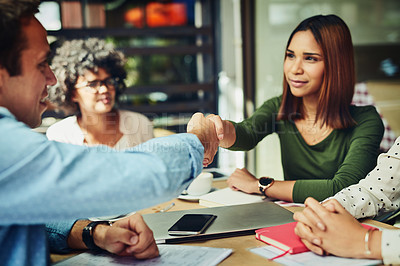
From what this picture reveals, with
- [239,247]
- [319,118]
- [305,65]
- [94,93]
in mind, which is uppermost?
[305,65]

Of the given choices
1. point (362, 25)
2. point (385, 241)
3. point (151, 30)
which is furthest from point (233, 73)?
point (385, 241)

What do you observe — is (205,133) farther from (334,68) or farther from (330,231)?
(334,68)

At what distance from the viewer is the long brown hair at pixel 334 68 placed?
169cm

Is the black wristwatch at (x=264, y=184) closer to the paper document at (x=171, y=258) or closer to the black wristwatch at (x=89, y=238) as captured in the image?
the paper document at (x=171, y=258)

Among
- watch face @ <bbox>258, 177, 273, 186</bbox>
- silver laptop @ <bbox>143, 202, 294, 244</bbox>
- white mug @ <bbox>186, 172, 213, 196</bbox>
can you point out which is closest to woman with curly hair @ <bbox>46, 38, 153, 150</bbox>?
white mug @ <bbox>186, 172, 213, 196</bbox>

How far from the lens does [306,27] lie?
5.72ft

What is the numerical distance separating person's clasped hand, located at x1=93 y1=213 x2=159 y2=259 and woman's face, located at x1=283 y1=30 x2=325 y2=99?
43.2 inches

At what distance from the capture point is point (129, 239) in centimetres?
94

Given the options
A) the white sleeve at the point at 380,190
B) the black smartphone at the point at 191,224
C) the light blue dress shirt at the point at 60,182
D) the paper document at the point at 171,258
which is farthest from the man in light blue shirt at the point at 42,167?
the white sleeve at the point at 380,190

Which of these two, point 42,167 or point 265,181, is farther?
point 265,181

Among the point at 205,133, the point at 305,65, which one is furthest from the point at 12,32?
the point at 305,65

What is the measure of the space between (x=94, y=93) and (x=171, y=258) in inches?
70.4

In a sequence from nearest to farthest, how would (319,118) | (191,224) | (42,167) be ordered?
(42,167) → (191,224) → (319,118)

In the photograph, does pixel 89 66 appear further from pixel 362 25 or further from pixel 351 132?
pixel 362 25
